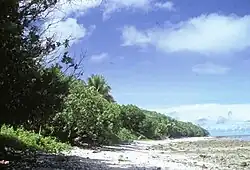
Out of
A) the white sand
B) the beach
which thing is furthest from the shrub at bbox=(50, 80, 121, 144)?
the white sand

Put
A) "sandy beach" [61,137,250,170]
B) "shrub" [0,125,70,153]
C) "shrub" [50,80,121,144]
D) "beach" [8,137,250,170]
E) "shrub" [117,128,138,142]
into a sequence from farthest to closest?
"shrub" [117,128,138,142] < "shrub" [50,80,121,144] < "sandy beach" [61,137,250,170] < "shrub" [0,125,70,153] < "beach" [8,137,250,170]

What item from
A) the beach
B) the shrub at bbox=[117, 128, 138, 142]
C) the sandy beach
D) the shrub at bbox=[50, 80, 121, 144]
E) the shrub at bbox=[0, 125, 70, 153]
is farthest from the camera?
the shrub at bbox=[117, 128, 138, 142]

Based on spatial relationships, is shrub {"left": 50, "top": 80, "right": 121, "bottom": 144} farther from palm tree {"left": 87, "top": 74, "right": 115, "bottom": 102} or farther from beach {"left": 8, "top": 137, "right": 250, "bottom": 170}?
palm tree {"left": 87, "top": 74, "right": 115, "bottom": 102}

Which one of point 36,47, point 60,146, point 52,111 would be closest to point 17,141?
point 60,146

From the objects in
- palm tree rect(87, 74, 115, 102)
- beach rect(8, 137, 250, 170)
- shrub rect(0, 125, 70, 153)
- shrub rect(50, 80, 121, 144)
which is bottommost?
beach rect(8, 137, 250, 170)

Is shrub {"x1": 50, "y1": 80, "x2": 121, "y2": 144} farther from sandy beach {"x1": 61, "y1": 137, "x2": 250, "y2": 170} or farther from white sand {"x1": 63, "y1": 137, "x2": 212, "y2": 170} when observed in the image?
white sand {"x1": 63, "y1": 137, "x2": 212, "y2": 170}

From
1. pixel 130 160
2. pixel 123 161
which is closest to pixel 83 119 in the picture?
pixel 130 160

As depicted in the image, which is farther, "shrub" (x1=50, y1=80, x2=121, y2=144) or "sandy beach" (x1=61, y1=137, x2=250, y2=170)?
"shrub" (x1=50, y1=80, x2=121, y2=144)

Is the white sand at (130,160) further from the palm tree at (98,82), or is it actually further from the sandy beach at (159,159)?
the palm tree at (98,82)

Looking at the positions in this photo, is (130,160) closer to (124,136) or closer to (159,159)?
(159,159)

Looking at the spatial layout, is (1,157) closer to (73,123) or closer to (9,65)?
(9,65)

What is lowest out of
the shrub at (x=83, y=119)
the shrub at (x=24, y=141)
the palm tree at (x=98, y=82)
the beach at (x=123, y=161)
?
the beach at (x=123, y=161)

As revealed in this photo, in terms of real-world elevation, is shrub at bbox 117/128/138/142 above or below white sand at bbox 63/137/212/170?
above

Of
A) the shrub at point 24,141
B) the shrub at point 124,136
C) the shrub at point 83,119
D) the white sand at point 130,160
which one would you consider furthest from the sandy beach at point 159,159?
the shrub at point 124,136
